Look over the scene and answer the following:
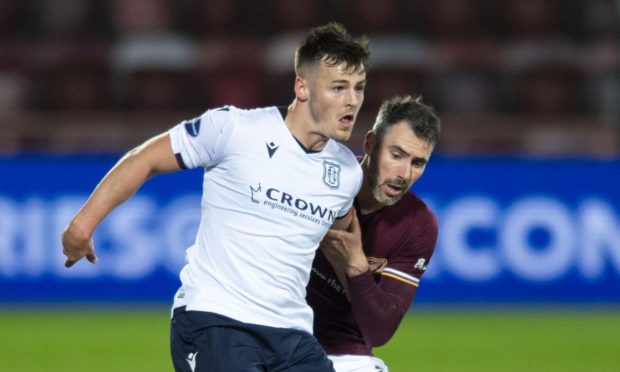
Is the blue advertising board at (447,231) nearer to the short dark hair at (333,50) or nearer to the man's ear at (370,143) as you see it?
the man's ear at (370,143)

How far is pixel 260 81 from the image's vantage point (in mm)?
13625

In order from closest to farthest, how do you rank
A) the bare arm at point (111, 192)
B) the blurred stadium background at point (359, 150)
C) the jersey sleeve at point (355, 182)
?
the bare arm at point (111, 192)
the jersey sleeve at point (355, 182)
the blurred stadium background at point (359, 150)

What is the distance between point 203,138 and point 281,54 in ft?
31.0

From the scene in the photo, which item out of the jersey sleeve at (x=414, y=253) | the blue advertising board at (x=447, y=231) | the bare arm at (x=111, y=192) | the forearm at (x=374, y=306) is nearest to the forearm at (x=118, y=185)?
the bare arm at (x=111, y=192)

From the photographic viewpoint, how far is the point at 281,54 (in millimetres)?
13883

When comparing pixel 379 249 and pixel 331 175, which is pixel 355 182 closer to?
pixel 331 175

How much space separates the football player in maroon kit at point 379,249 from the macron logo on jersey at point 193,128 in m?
0.79

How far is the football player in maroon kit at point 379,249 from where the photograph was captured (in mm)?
5062

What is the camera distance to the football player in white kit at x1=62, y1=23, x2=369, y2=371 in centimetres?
445

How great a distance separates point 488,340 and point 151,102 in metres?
5.45

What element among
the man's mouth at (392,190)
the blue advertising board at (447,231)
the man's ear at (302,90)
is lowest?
the man's mouth at (392,190)

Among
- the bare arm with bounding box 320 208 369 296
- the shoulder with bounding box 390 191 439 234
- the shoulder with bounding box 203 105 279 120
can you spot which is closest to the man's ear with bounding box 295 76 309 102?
the shoulder with bounding box 203 105 279 120

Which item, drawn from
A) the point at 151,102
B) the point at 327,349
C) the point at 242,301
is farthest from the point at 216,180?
the point at 151,102

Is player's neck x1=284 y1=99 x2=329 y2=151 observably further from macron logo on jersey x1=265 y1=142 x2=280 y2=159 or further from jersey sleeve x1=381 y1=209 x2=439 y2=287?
jersey sleeve x1=381 y1=209 x2=439 y2=287
